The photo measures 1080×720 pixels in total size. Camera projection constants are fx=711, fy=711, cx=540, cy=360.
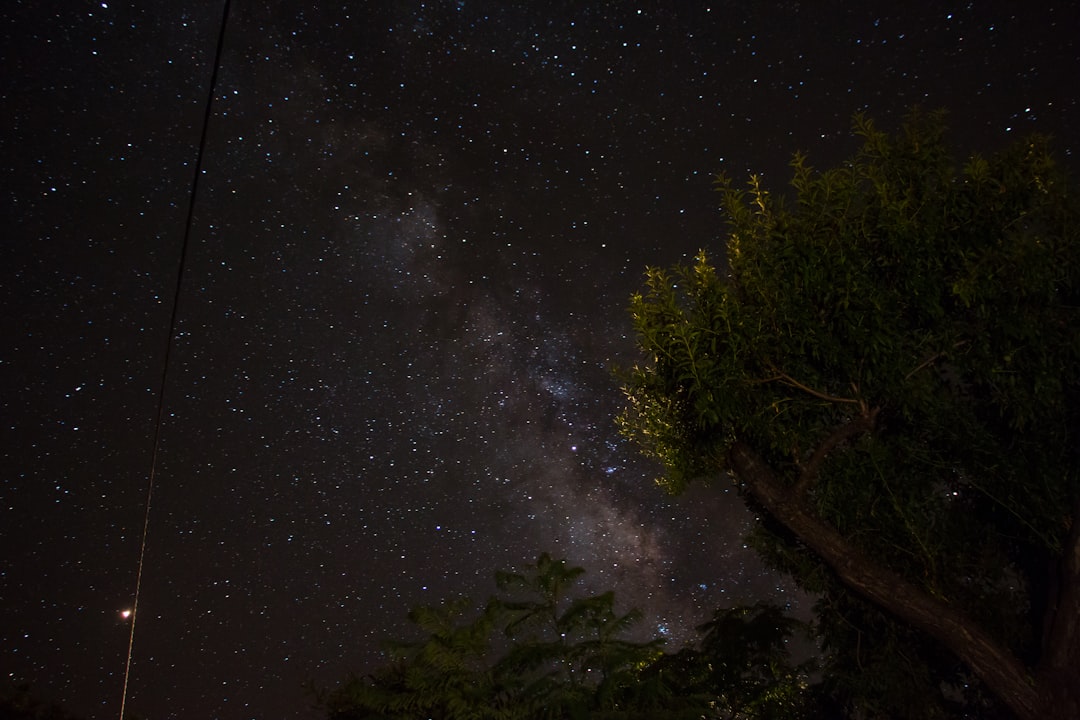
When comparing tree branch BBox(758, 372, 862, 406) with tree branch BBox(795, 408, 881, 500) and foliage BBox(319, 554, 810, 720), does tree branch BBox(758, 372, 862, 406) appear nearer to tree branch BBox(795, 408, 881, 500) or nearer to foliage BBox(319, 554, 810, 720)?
tree branch BBox(795, 408, 881, 500)

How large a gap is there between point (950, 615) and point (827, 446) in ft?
6.01

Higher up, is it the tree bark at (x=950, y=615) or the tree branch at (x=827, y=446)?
the tree branch at (x=827, y=446)

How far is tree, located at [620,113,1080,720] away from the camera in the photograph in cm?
676

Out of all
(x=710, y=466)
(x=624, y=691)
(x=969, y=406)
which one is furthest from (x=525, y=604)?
(x=969, y=406)

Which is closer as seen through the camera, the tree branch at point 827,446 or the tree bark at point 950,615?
the tree bark at point 950,615

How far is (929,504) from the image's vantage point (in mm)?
8133

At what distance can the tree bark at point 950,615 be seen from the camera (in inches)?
238

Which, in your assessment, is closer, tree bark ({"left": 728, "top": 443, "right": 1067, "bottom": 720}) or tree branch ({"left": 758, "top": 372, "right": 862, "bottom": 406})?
tree bark ({"left": 728, "top": 443, "right": 1067, "bottom": 720})

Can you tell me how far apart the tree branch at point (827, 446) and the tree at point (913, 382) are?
0.02 m

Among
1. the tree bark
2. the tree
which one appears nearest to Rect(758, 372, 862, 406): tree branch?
the tree

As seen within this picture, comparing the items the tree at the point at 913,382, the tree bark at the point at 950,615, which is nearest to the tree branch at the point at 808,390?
the tree at the point at 913,382

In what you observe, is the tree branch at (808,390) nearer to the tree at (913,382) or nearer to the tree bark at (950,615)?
the tree at (913,382)

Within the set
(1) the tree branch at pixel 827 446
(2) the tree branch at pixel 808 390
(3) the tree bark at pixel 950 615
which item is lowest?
(3) the tree bark at pixel 950 615

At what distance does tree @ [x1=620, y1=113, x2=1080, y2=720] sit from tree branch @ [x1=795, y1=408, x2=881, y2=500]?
0.02m
